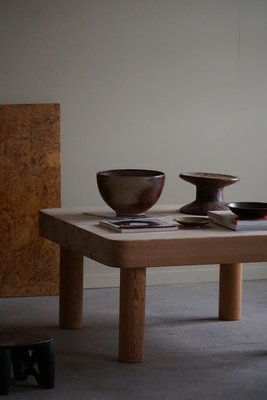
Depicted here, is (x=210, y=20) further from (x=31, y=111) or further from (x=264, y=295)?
(x=264, y=295)

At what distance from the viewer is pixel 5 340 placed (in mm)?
3777

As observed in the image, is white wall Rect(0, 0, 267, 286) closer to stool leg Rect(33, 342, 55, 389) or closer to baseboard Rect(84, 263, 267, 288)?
baseboard Rect(84, 263, 267, 288)

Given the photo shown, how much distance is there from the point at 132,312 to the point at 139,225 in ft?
1.13

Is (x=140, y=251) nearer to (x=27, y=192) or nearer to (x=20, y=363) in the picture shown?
(x=20, y=363)

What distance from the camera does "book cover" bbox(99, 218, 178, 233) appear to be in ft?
13.4

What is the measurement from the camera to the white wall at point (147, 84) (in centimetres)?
534

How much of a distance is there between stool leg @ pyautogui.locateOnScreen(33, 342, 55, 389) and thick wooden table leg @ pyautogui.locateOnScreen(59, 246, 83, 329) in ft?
2.90

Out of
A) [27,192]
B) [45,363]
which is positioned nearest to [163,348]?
[45,363]

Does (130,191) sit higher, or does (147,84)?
(147,84)

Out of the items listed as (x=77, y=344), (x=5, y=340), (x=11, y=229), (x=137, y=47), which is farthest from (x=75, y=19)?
(x=5, y=340)

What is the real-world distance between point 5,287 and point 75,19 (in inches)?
56.2

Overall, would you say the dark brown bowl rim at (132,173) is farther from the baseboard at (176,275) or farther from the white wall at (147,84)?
the baseboard at (176,275)

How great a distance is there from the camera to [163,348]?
440cm

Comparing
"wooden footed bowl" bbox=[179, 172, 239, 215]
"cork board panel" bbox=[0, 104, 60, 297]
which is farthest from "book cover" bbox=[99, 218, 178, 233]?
"cork board panel" bbox=[0, 104, 60, 297]
